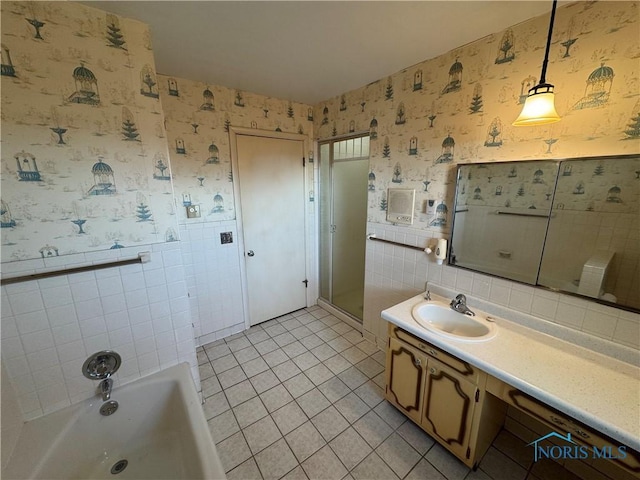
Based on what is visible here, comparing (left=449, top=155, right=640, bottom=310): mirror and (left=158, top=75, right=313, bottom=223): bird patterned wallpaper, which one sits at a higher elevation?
(left=158, top=75, right=313, bottom=223): bird patterned wallpaper

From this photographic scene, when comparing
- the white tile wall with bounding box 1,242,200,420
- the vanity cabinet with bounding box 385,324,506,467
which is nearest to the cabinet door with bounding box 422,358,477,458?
the vanity cabinet with bounding box 385,324,506,467

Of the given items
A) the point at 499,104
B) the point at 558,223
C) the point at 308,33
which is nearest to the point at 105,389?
the point at 308,33

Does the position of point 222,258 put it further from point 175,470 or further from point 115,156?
point 175,470

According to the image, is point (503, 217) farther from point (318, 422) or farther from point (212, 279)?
point (212, 279)

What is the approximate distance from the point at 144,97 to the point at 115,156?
38 cm

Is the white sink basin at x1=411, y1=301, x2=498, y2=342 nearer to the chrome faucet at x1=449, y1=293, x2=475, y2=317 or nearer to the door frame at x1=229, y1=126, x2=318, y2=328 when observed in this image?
the chrome faucet at x1=449, y1=293, x2=475, y2=317

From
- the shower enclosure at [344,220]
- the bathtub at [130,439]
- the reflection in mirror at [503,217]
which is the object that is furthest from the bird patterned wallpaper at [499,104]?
the bathtub at [130,439]

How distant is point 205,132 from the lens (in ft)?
7.54

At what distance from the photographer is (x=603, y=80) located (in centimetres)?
117

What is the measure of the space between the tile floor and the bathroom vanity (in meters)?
0.14

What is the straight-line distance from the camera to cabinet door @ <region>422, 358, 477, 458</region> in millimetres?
1362

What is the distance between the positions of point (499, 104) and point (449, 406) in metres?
1.77

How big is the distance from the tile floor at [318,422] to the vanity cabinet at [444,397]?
0.45 ft

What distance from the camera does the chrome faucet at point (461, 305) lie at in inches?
64.2
